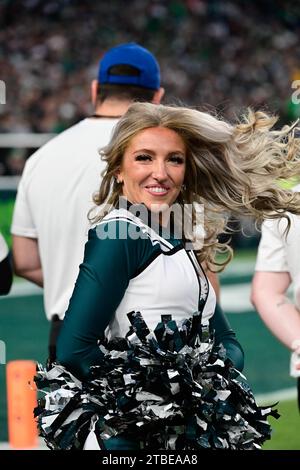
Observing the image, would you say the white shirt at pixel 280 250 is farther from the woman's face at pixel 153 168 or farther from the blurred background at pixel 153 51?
the blurred background at pixel 153 51

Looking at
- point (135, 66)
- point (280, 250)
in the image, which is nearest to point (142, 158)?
point (280, 250)

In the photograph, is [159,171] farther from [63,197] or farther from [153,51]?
[153,51]

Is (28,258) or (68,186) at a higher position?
(68,186)

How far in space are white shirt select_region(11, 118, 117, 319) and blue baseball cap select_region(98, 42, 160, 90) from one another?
19cm

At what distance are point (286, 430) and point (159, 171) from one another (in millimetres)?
3565

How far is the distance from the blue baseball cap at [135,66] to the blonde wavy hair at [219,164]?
118 centimetres

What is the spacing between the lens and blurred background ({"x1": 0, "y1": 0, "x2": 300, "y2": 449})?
1688 centimetres

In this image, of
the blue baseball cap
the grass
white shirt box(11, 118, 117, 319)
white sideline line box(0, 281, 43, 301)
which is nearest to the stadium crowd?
white sideline line box(0, 281, 43, 301)

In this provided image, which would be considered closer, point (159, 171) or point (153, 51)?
point (159, 171)

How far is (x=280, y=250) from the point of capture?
388 centimetres

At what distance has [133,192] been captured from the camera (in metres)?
2.88

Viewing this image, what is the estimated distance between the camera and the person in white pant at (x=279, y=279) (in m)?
3.83

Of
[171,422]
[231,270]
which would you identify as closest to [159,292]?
[171,422]

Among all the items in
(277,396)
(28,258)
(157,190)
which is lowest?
(277,396)
